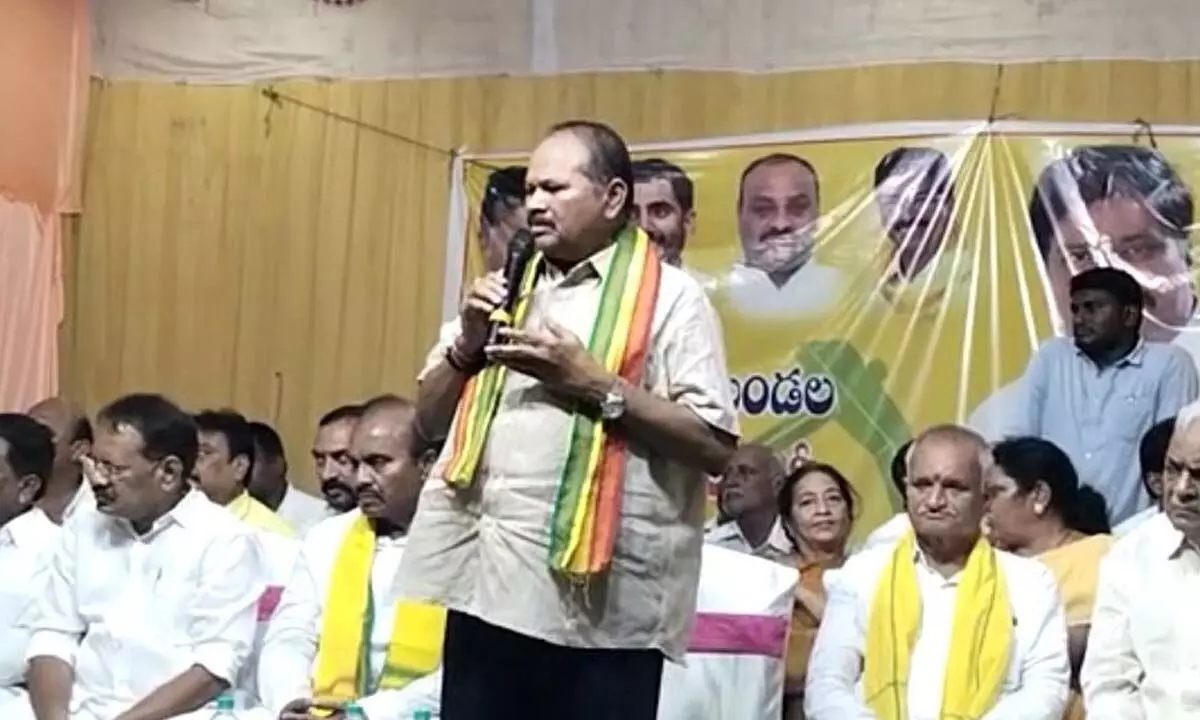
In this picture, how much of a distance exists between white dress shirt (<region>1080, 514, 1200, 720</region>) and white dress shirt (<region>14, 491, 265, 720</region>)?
169cm

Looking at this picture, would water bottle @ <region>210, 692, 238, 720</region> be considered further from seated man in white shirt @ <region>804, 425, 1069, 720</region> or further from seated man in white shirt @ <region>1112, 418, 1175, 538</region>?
seated man in white shirt @ <region>1112, 418, 1175, 538</region>

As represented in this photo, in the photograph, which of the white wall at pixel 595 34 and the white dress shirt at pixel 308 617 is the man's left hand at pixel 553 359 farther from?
the white wall at pixel 595 34

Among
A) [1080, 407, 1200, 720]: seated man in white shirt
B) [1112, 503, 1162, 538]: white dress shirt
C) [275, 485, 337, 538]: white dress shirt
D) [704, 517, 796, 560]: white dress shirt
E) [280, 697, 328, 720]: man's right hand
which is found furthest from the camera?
[275, 485, 337, 538]: white dress shirt

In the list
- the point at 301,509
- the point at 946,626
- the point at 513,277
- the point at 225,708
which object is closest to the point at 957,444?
the point at 946,626

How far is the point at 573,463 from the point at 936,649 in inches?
72.2

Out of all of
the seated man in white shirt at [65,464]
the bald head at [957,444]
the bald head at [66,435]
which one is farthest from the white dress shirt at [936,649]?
the bald head at [66,435]

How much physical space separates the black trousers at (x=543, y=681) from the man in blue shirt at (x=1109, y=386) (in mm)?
3423

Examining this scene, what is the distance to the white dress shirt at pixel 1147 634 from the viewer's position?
3207mm

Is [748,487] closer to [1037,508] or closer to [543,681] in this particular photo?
[1037,508]

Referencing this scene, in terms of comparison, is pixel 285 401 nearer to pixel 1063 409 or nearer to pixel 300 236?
pixel 300 236

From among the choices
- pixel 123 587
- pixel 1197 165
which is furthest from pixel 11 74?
pixel 1197 165

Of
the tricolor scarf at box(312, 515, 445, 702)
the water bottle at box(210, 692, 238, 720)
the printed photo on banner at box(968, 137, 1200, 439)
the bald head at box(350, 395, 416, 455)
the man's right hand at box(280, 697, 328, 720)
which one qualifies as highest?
the printed photo on banner at box(968, 137, 1200, 439)

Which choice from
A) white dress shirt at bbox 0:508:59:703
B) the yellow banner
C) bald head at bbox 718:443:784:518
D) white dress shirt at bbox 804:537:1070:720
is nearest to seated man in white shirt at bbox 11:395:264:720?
white dress shirt at bbox 0:508:59:703

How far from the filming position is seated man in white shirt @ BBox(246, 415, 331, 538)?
19.8ft
